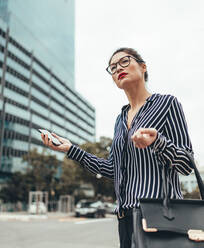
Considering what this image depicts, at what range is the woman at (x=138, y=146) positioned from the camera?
1154 mm

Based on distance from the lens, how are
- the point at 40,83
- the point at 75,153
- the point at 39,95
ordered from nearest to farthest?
the point at 75,153
the point at 39,95
the point at 40,83

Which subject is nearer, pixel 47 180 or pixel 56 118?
pixel 47 180

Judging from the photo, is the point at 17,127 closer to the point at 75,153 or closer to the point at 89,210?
the point at 89,210

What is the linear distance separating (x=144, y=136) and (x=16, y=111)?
42.8 metres

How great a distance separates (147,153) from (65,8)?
80954 millimetres

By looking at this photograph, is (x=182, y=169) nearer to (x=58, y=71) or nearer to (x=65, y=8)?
(x=58, y=71)

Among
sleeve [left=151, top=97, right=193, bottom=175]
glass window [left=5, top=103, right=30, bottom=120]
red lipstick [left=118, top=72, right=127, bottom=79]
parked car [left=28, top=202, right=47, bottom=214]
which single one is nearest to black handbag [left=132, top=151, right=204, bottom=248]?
sleeve [left=151, top=97, right=193, bottom=175]

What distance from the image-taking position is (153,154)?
1.27 meters

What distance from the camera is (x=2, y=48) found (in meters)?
42.7

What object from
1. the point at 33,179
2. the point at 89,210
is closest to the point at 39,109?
the point at 33,179

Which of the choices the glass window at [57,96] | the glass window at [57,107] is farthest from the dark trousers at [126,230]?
the glass window at [57,96]

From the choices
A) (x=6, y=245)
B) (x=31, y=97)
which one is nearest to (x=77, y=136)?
(x=31, y=97)

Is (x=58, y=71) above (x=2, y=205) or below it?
above

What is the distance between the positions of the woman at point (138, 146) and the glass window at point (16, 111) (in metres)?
40.3
